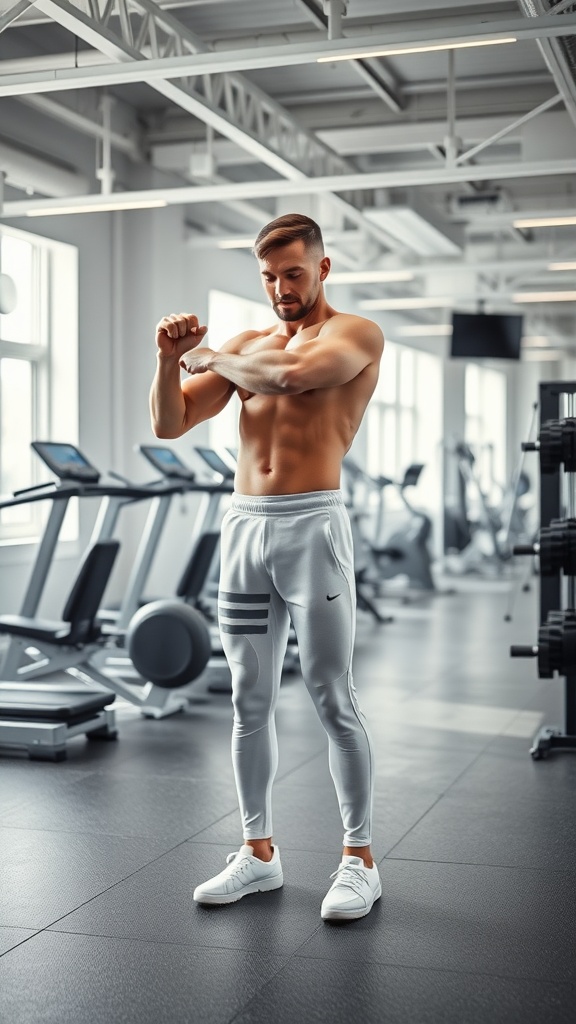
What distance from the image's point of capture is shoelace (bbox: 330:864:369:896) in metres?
2.75

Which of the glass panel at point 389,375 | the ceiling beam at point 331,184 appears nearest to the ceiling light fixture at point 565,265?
the ceiling beam at point 331,184

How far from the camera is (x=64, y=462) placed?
17.2 ft

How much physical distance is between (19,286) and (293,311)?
570 centimetres

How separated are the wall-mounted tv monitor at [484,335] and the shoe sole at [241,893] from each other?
8588mm

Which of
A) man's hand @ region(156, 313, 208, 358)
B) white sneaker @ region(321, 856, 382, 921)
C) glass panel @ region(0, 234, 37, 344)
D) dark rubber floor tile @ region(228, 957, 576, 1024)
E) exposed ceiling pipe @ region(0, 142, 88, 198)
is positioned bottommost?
dark rubber floor tile @ region(228, 957, 576, 1024)

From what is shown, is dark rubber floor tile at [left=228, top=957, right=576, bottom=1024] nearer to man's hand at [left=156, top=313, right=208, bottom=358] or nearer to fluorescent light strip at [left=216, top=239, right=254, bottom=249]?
man's hand at [left=156, top=313, right=208, bottom=358]

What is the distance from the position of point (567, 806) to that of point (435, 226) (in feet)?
22.7

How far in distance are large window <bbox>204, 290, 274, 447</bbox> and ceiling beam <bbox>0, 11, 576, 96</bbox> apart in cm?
501

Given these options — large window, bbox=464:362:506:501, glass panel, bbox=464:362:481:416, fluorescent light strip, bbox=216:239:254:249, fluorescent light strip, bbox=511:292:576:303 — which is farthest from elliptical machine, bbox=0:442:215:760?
glass panel, bbox=464:362:481:416

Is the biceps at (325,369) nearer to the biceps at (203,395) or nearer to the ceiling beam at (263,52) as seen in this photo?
the biceps at (203,395)

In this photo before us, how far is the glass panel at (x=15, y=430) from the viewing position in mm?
7844

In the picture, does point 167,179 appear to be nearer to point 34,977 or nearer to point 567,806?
point 567,806

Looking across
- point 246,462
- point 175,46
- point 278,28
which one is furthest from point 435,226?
point 246,462

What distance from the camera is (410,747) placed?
15.5ft
